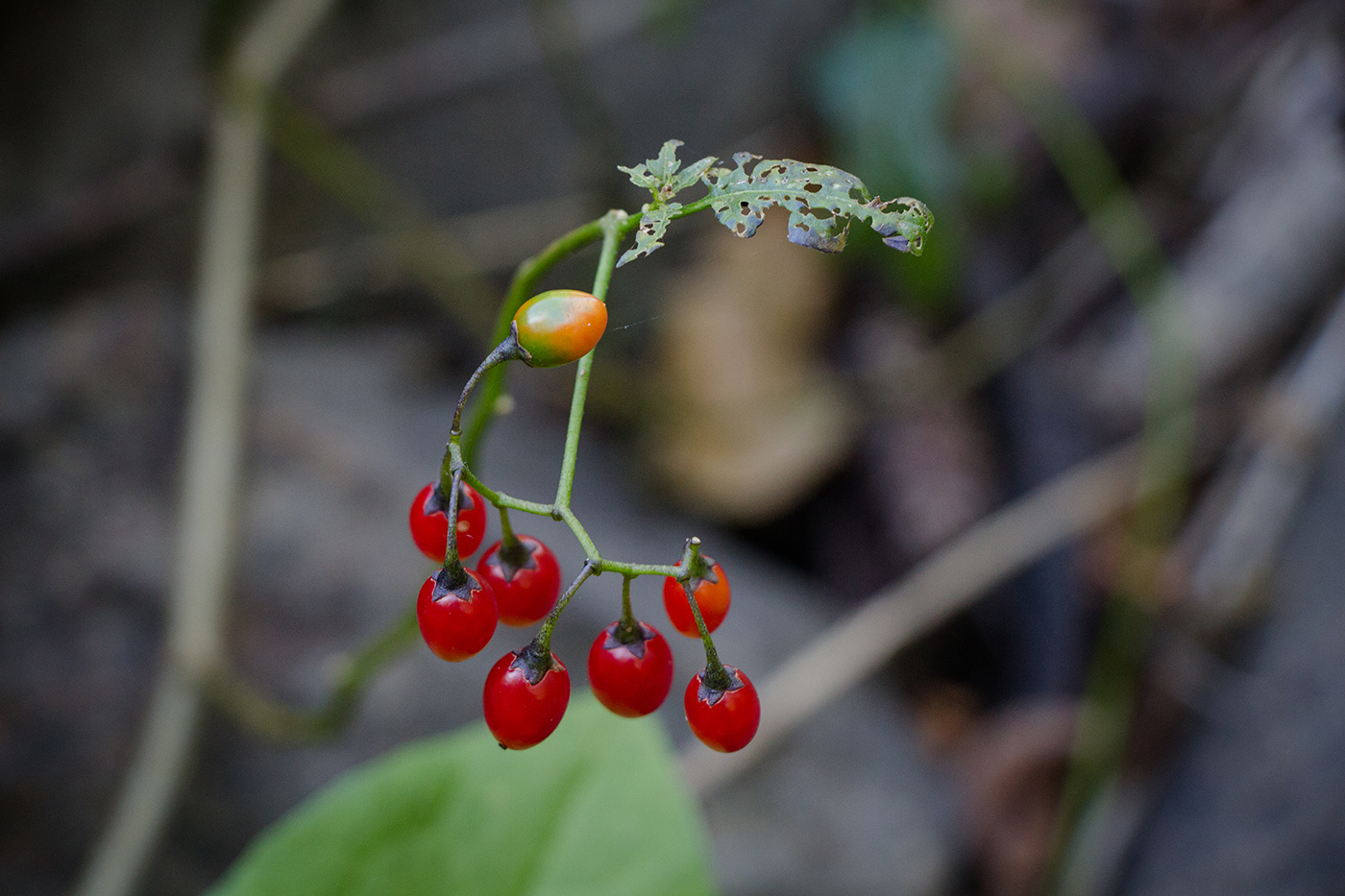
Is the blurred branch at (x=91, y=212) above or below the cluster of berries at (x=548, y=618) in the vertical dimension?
above

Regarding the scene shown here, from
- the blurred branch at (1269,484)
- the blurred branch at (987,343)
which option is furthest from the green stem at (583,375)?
the blurred branch at (987,343)

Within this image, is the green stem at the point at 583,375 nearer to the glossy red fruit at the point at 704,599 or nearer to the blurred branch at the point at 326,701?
the glossy red fruit at the point at 704,599

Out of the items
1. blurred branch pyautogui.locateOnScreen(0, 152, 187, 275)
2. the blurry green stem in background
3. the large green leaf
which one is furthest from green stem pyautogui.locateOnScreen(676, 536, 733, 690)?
blurred branch pyautogui.locateOnScreen(0, 152, 187, 275)

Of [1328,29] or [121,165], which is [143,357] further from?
[1328,29]

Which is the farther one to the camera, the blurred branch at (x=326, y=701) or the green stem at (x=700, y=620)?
the blurred branch at (x=326, y=701)

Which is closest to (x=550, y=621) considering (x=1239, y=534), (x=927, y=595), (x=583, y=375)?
(x=583, y=375)

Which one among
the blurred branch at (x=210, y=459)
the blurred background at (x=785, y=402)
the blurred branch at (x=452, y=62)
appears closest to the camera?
the blurred branch at (x=210, y=459)
